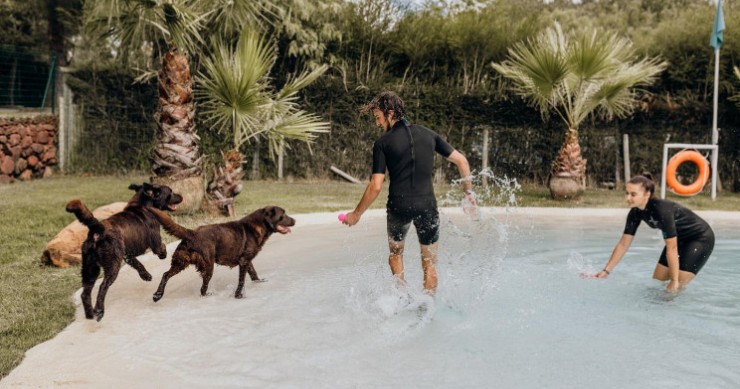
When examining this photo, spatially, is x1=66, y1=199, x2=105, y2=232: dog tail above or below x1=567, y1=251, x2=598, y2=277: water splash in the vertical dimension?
above

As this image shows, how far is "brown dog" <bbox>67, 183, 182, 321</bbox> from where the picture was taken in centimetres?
586

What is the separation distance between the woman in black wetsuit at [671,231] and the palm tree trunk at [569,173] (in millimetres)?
8364

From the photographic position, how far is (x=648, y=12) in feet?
125

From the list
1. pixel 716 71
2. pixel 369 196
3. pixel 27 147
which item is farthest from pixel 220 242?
pixel 716 71

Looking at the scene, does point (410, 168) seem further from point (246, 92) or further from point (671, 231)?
point (246, 92)

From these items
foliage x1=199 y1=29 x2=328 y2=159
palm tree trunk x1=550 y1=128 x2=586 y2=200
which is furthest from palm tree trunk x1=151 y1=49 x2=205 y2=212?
palm tree trunk x1=550 y1=128 x2=586 y2=200

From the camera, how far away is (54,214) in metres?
11.7

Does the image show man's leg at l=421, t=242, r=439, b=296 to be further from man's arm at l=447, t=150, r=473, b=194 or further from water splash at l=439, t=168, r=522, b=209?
water splash at l=439, t=168, r=522, b=209

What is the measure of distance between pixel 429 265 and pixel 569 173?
10.2 m

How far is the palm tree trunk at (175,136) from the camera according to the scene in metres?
12.1

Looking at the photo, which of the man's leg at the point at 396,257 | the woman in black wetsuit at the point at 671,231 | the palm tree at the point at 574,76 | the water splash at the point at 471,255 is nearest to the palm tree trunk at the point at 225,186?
the water splash at the point at 471,255

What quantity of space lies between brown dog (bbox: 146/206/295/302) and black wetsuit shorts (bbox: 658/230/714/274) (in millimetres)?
4113

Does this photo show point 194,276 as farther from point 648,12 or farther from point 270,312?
point 648,12

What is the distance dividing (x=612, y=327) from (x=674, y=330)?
558 millimetres
